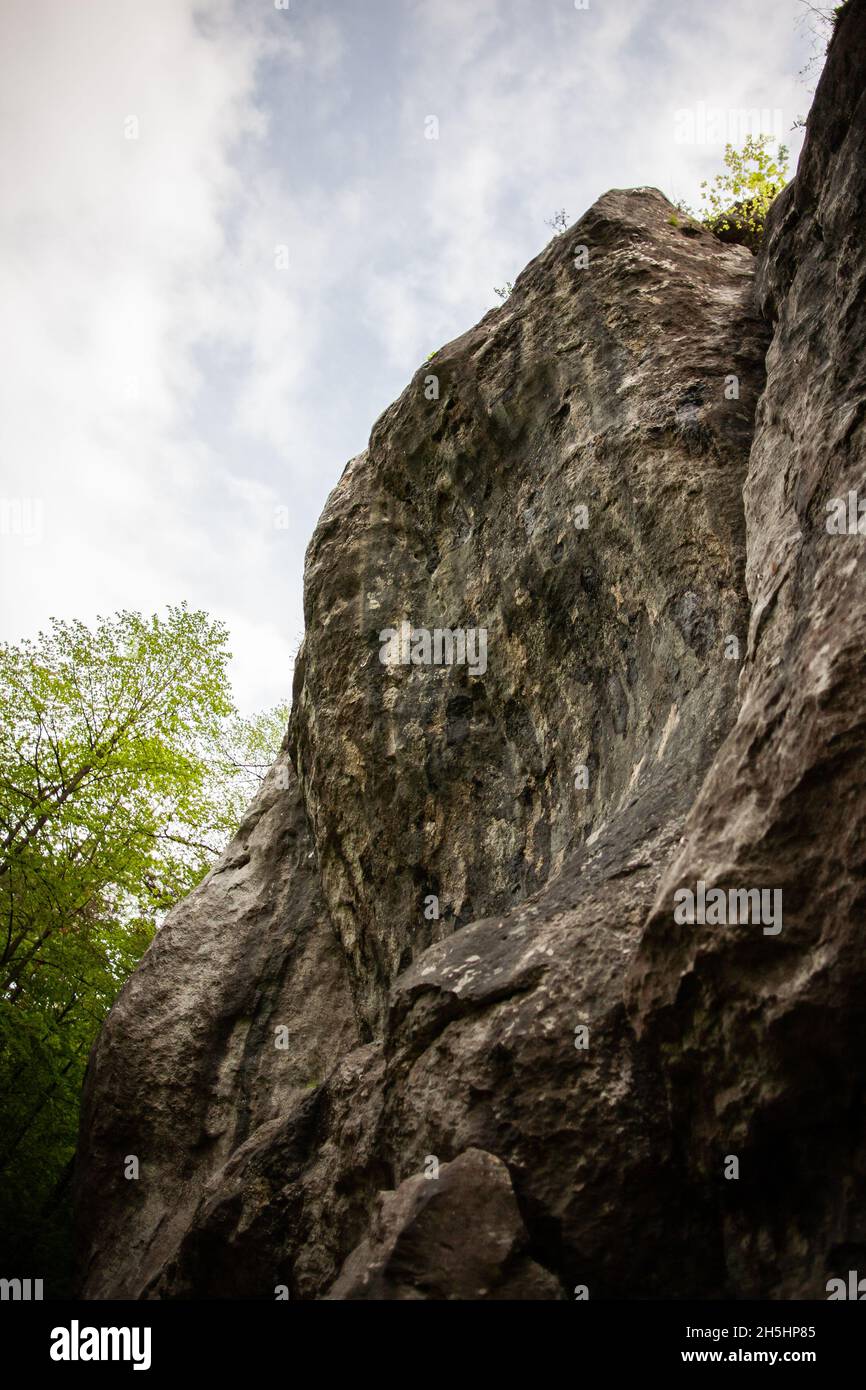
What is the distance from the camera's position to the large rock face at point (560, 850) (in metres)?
4.50

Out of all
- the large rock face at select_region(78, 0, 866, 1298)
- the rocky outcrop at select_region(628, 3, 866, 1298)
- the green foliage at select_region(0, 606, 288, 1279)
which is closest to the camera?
the rocky outcrop at select_region(628, 3, 866, 1298)

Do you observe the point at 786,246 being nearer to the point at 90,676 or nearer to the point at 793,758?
the point at 793,758

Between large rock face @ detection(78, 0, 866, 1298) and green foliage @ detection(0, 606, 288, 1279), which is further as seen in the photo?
green foliage @ detection(0, 606, 288, 1279)

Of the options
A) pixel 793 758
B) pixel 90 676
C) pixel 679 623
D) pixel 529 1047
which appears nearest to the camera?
pixel 793 758

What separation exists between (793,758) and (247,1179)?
5910 millimetres

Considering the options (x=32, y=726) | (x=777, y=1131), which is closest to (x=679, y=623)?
(x=777, y=1131)

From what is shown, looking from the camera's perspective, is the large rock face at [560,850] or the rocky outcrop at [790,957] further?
the large rock face at [560,850]

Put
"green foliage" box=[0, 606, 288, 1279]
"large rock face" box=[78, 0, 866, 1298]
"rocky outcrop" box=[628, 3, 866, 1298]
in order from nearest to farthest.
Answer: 1. "rocky outcrop" box=[628, 3, 866, 1298]
2. "large rock face" box=[78, 0, 866, 1298]
3. "green foliage" box=[0, 606, 288, 1279]

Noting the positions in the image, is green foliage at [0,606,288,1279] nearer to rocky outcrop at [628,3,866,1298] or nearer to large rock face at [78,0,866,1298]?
large rock face at [78,0,866,1298]

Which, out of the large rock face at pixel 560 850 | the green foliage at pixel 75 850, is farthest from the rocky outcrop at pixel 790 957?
the green foliage at pixel 75 850

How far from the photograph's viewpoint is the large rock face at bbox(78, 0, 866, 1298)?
4.50 metres

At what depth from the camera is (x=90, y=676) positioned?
Result: 16422mm

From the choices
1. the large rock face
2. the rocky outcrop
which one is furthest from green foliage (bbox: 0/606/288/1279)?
the rocky outcrop

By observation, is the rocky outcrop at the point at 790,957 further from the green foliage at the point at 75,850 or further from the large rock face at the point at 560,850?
the green foliage at the point at 75,850
